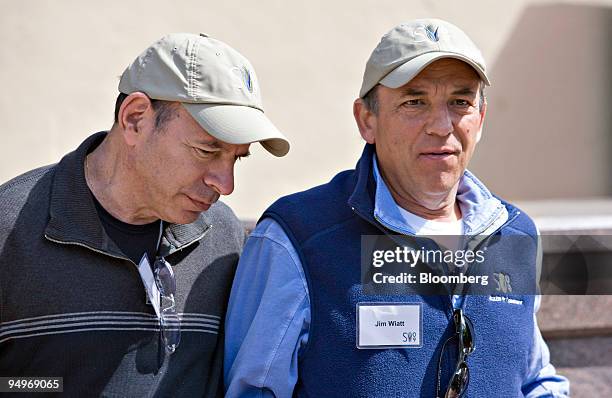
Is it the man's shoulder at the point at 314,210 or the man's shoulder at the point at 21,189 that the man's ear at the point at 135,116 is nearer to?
the man's shoulder at the point at 21,189

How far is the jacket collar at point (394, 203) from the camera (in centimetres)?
265

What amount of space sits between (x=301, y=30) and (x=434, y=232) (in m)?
2.27

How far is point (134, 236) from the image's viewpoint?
2502 mm

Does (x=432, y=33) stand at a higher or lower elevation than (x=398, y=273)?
higher

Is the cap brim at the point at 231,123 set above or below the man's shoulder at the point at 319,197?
above

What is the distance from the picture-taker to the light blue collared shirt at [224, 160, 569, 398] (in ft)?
8.18

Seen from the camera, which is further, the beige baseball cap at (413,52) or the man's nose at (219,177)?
the beige baseball cap at (413,52)

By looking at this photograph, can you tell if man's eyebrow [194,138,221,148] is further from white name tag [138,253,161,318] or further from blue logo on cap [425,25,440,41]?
blue logo on cap [425,25,440,41]

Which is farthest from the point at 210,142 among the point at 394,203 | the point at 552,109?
the point at 552,109

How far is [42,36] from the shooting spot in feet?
13.4

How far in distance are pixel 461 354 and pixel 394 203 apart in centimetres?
49

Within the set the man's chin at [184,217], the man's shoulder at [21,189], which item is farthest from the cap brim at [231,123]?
the man's shoulder at [21,189]

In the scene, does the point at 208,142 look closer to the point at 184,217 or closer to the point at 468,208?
the point at 184,217

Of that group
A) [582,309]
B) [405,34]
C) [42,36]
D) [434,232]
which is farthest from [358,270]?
[42,36]
